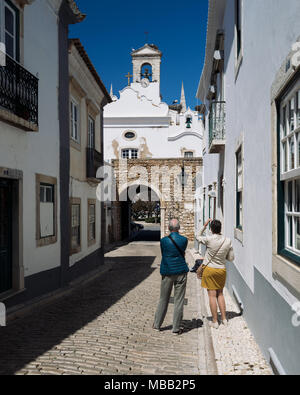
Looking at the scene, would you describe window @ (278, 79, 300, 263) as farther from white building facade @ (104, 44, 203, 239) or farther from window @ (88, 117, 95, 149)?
white building facade @ (104, 44, 203, 239)

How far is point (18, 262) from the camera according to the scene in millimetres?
6770

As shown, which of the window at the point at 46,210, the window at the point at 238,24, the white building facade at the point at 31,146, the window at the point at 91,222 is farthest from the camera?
the window at the point at 91,222

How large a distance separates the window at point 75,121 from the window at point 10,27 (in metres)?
3.42

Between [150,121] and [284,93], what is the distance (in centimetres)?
2688

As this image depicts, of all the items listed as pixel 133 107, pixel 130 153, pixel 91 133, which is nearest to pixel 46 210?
pixel 91 133

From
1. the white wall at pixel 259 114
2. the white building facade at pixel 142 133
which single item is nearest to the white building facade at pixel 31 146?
the white wall at pixel 259 114

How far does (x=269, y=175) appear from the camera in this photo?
414 centimetres

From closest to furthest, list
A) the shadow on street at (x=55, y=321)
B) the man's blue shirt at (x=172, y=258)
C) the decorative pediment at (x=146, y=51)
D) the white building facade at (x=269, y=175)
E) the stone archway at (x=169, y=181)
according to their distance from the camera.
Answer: the white building facade at (x=269, y=175)
the shadow on street at (x=55, y=321)
the man's blue shirt at (x=172, y=258)
the stone archway at (x=169, y=181)
the decorative pediment at (x=146, y=51)

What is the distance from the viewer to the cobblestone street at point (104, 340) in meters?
4.20

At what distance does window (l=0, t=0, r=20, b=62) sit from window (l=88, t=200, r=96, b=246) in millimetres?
6035

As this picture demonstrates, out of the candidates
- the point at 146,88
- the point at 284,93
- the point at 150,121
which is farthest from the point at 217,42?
the point at 146,88

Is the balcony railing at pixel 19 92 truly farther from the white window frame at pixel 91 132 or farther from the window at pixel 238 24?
the white window frame at pixel 91 132

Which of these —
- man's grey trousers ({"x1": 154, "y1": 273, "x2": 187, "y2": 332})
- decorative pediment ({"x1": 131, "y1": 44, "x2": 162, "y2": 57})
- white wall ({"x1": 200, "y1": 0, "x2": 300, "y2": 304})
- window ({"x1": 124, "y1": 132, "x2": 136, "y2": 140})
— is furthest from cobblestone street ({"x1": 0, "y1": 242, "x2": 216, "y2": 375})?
decorative pediment ({"x1": 131, "y1": 44, "x2": 162, "y2": 57})
